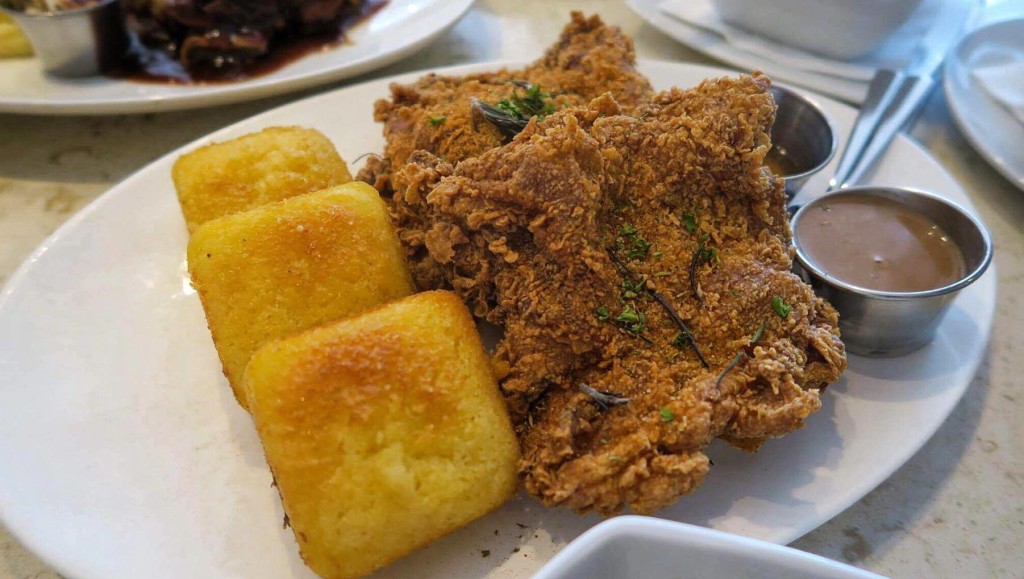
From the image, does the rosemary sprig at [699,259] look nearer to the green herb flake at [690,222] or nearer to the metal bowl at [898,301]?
the green herb flake at [690,222]

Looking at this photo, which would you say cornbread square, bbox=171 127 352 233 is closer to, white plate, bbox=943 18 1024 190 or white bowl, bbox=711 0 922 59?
white bowl, bbox=711 0 922 59

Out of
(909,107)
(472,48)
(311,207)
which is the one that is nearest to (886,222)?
(909,107)

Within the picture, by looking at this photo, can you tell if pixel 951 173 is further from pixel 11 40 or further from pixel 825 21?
pixel 11 40

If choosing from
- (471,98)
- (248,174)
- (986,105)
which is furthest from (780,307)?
(986,105)

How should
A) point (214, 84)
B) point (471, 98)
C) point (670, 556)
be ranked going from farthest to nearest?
point (214, 84) < point (471, 98) < point (670, 556)

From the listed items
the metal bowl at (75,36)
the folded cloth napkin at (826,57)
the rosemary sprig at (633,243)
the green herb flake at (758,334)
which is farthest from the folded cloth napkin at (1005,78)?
the metal bowl at (75,36)
